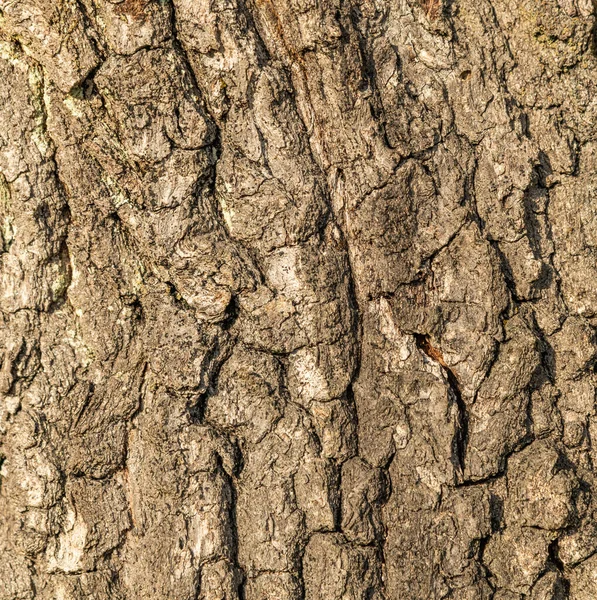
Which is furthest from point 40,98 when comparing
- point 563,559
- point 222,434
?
point 563,559

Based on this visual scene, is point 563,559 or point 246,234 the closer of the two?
point 246,234

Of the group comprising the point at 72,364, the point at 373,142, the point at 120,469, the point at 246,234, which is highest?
the point at 373,142

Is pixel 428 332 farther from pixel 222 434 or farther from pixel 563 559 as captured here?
pixel 563 559

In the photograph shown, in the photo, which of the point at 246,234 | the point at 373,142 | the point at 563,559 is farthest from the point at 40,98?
the point at 563,559

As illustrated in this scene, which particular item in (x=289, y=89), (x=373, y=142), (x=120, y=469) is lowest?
(x=120, y=469)

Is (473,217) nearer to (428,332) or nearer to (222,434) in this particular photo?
(428,332)

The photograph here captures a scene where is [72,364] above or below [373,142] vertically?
below
